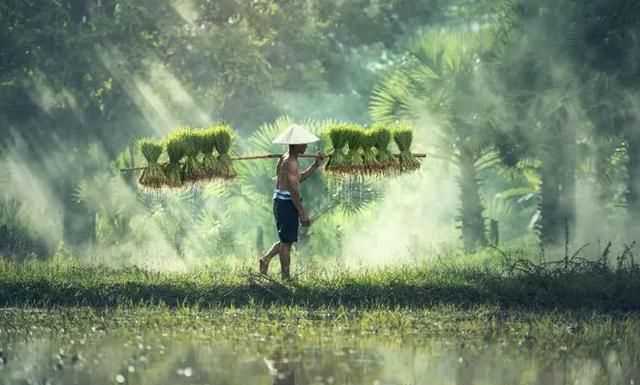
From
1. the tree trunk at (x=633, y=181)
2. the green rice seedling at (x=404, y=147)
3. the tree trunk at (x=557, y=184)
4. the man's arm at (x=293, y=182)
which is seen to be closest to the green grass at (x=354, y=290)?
the man's arm at (x=293, y=182)

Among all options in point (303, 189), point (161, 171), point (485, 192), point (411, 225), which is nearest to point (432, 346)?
point (161, 171)

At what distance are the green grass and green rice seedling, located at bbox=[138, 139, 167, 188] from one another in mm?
1144

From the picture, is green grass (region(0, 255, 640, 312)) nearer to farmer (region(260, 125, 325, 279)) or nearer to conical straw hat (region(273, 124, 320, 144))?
farmer (region(260, 125, 325, 279))

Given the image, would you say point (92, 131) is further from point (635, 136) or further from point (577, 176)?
point (635, 136)

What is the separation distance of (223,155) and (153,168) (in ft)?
2.50

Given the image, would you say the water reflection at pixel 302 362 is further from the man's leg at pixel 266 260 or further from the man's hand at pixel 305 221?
the man's leg at pixel 266 260

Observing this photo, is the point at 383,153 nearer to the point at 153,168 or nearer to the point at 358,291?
the point at 358,291

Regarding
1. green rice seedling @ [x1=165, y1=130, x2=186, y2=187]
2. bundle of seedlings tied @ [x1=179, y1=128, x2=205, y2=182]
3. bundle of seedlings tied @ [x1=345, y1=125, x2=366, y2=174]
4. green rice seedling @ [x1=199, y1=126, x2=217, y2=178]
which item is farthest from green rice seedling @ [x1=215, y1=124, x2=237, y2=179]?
bundle of seedlings tied @ [x1=345, y1=125, x2=366, y2=174]

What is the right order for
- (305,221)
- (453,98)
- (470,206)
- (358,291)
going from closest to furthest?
(358,291)
(305,221)
(453,98)
(470,206)

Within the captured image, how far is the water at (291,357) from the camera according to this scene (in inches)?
439

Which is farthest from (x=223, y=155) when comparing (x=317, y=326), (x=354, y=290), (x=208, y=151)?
(x=317, y=326)

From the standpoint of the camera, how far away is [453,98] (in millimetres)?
27578

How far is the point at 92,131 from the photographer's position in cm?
3312

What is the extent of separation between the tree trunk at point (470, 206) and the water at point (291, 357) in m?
14.2
